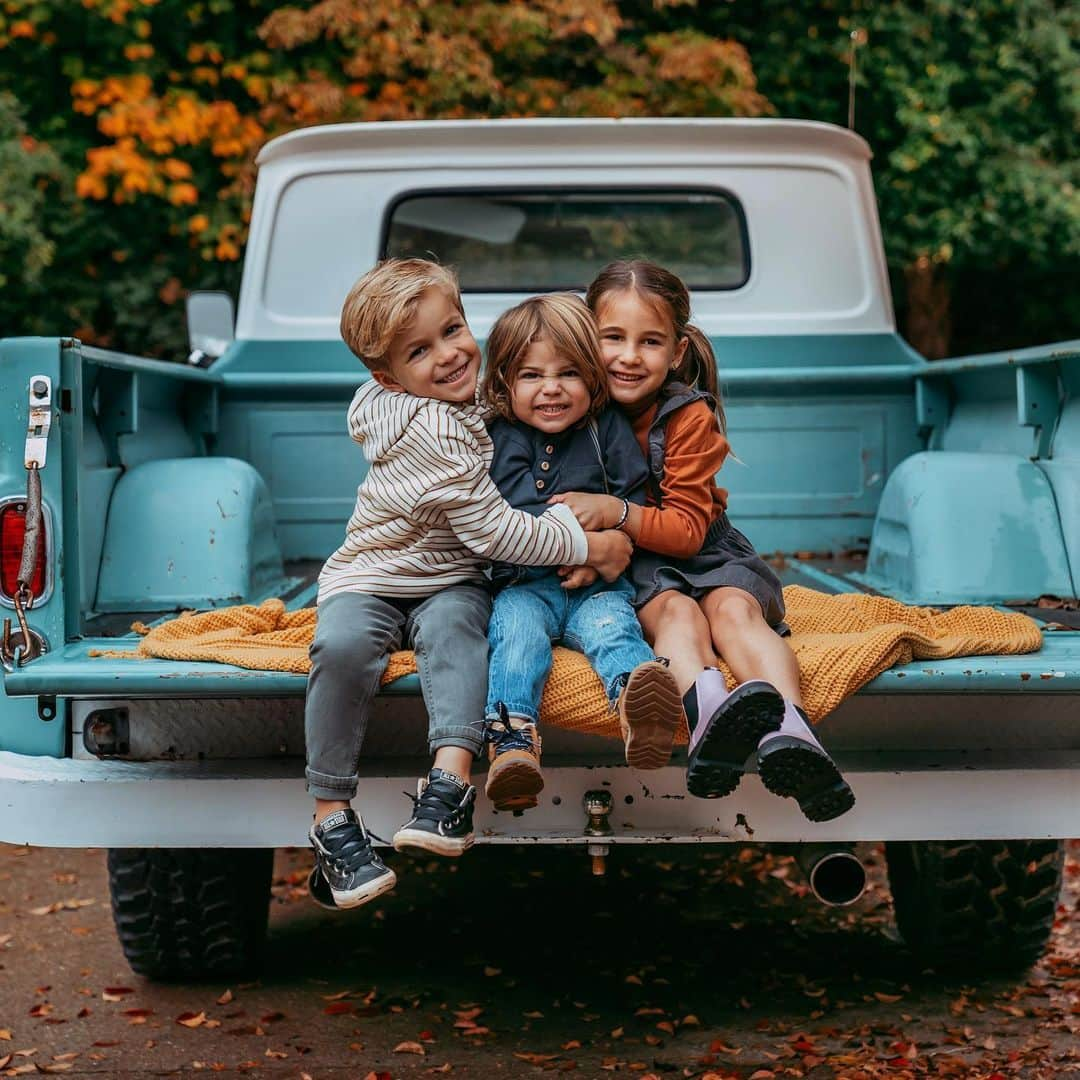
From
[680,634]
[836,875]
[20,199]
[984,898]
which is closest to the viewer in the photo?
[680,634]

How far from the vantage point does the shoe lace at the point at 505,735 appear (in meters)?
2.58

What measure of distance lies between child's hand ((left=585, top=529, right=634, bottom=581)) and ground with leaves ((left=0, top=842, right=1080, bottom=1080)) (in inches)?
41.6

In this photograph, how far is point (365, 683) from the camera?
2648 millimetres

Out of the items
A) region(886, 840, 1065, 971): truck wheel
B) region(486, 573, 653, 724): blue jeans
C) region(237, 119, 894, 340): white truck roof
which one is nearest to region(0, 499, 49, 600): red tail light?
region(486, 573, 653, 724): blue jeans

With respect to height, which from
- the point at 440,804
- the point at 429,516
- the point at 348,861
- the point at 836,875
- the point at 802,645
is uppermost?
the point at 429,516

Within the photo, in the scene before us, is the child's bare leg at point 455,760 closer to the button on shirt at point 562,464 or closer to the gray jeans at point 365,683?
the gray jeans at point 365,683

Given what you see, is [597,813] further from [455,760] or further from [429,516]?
[429,516]

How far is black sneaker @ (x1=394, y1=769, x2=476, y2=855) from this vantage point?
257cm

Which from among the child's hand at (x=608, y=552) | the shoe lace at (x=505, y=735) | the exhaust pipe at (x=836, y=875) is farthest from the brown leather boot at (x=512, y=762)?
the exhaust pipe at (x=836, y=875)

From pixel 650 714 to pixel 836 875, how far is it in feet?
2.13

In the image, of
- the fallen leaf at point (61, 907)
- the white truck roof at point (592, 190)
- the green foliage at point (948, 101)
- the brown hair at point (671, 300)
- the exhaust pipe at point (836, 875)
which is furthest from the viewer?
the green foliage at point (948, 101)

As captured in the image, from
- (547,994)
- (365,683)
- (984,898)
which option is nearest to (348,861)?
(365,683)

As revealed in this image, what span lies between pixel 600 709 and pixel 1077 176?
9.24 m

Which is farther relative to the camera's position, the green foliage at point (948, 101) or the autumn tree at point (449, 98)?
the green foliage at point (948, 101)
